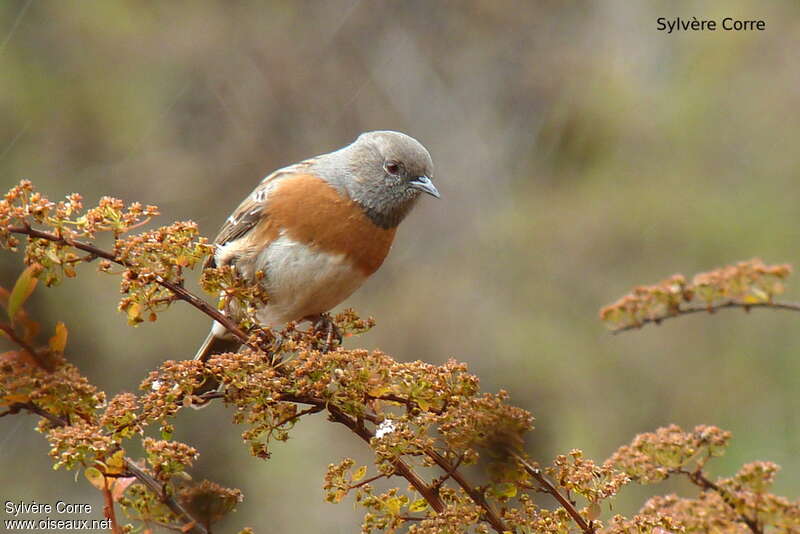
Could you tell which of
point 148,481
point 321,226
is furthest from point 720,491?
point 321,226

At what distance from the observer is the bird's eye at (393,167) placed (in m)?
3.85

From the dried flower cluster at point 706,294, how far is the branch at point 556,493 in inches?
36.8

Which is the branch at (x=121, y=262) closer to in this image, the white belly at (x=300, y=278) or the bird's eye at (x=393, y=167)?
the white belly at (x=300, y=278)

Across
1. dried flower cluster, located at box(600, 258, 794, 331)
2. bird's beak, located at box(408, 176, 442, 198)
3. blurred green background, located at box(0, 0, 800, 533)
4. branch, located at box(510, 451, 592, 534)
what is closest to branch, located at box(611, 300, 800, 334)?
dried flower cluster, located at box(600, 258, 794, 331)

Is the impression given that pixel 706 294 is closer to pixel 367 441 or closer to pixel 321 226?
pixel 367 441

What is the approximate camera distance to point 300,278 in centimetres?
334

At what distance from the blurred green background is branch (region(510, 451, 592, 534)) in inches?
170

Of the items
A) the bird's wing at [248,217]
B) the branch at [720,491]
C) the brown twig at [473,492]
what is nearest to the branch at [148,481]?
the brown twig at [473,492]

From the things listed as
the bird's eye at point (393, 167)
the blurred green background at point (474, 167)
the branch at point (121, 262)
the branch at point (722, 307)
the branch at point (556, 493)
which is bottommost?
the branch at point (556, 493)

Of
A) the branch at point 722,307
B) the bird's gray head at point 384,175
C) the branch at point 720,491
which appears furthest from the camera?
the bird's gray head at point 384,175

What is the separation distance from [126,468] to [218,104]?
579 centimetres

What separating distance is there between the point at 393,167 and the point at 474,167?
3.93 metres

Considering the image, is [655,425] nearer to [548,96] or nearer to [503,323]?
[503,323]

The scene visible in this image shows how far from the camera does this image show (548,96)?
774 cm
